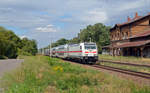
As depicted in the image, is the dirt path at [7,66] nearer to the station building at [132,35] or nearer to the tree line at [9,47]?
the station building at [132,35]

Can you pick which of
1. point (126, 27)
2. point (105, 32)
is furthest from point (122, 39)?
point (105, 32)

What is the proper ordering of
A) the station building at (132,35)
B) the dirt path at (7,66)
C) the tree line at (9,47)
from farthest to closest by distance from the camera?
the tree line at (9,47), the station building at (132,35), the dirt path at (7,66)

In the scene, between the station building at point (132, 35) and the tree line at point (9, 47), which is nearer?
the station building at point (132, 35)

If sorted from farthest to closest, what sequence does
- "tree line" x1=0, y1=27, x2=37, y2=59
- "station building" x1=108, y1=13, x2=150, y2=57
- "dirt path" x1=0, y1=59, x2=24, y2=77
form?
"tree line" x1=0, y1=27, x2=37, y2=59 < "station building" x1=108, y1=13, x2=150, y2=57 < "dirt path" x1=0, y1=59, x2=24, y2=77

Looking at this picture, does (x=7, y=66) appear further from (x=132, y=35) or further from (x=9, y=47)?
(x=9, y=47)

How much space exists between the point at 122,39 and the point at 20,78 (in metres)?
42.9

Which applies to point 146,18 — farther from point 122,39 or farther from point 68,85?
point 68,85

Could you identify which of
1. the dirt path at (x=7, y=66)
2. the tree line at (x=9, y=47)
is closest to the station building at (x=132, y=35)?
the dirt path at (x=7, y=66)

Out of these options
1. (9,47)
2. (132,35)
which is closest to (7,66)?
(132,35)

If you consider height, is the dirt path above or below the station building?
below

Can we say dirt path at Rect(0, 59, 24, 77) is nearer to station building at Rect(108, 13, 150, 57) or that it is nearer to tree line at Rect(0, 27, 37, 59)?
station building at Rect(108, 13, 150, 57)

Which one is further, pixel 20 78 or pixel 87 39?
pixel 87 39

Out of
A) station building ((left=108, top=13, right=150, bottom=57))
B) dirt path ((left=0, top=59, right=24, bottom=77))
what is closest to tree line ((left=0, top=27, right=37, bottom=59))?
station building ((left=108, top=13, right=150, bottom=57))

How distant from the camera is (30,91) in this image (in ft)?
23.0
